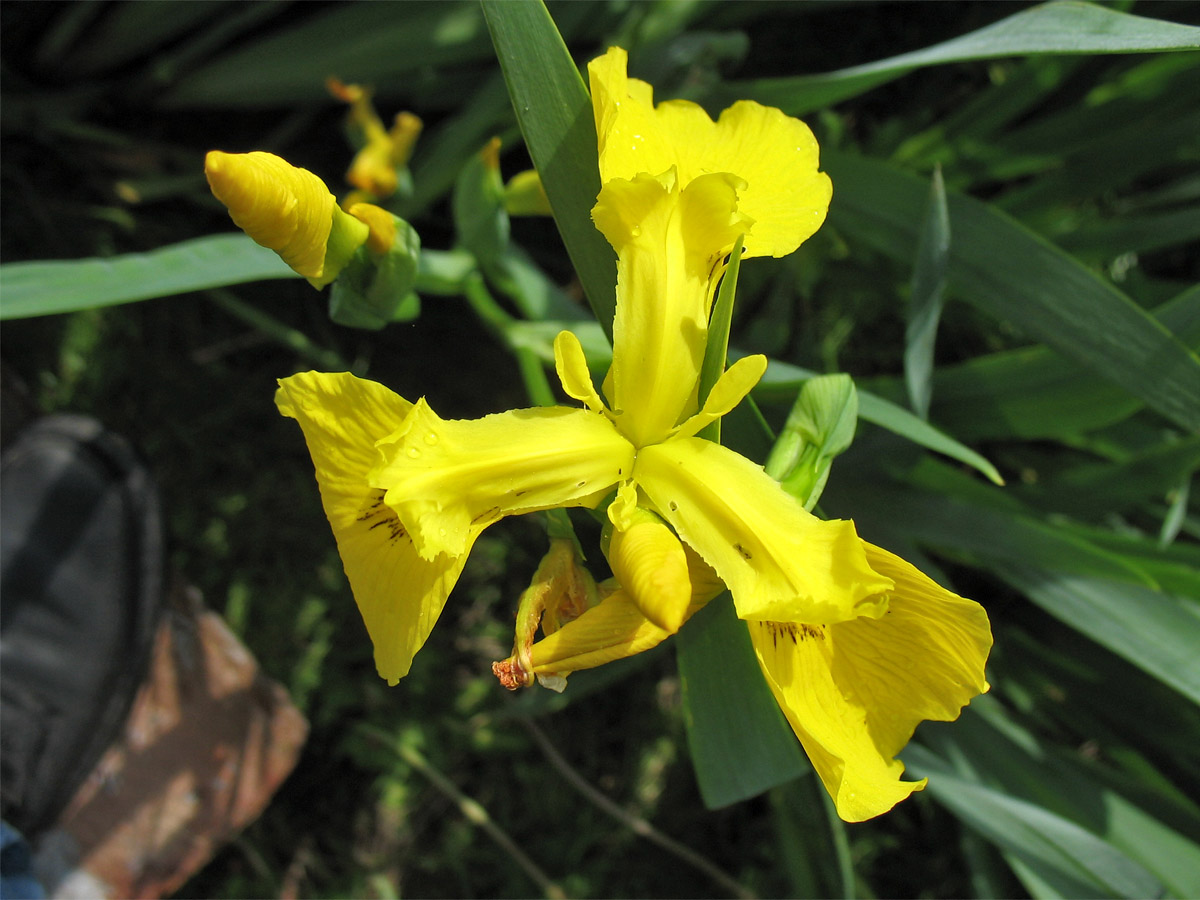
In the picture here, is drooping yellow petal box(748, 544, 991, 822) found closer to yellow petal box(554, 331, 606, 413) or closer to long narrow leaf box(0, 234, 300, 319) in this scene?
yellow petal box(554, 331, 606, 413)

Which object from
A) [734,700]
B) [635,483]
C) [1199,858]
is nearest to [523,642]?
[635,483]

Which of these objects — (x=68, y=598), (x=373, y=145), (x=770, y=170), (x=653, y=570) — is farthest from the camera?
(x=68, y=598)

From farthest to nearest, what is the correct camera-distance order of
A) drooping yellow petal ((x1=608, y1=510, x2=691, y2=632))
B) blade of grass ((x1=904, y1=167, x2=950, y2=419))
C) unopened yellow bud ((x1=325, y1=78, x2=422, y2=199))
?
unopened yellow bud ((x1=325, y1=78, x2=422, y2=199)) → blade of grass ((x1=904, y1=167, x2=950, y2=419)) → drooping yellow petal ((x1=608, y1=510, x2=691, y2=632))

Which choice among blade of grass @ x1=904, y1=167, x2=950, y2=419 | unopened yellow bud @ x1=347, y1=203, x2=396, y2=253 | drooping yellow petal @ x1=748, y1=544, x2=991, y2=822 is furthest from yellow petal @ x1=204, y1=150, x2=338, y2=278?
blade of grass @ x1=904, y1=167, x2=950, y2=419

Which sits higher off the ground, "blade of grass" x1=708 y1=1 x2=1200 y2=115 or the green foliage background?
"blade of grass" x1=708 y1=1 x2=1200 y2=115

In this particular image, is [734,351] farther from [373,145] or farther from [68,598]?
[68,598]

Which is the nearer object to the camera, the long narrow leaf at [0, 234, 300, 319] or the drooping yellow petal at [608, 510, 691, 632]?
the drooping yellow petal at [608, 510, 691, 632]

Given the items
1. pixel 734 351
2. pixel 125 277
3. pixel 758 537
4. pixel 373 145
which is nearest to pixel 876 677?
pixel 758 537

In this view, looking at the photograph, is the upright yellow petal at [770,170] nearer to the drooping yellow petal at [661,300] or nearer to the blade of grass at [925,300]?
the drooping yellow petal at [661,300]
